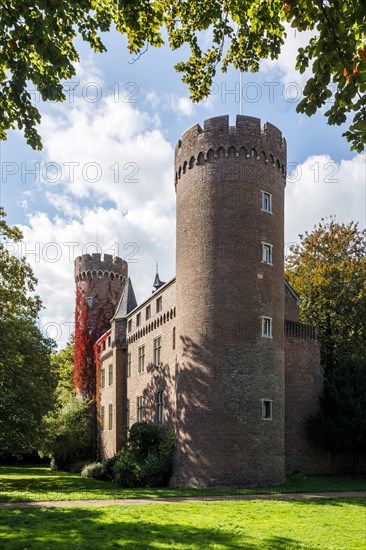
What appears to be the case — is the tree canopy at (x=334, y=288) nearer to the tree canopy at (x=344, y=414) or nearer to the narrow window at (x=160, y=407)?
the tree canopy at (x=344, y=414)

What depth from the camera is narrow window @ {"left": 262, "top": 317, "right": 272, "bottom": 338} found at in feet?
78.7

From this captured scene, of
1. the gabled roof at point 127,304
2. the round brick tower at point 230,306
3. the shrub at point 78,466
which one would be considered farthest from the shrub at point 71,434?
the round brick tower at point 230,306

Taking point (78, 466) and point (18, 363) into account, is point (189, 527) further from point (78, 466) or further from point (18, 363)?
point (78, 466)

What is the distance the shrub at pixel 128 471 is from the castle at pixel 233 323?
2138mm

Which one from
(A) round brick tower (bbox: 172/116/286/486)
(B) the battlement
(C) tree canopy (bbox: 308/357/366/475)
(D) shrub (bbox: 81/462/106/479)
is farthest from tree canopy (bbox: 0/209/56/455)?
(B) the battlement

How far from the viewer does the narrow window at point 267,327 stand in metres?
24.0

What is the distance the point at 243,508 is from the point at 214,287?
9812 mm

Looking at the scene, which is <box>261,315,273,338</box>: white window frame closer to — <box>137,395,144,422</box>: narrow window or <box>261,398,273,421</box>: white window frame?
<box>261,398,273,421</box>: white window frame

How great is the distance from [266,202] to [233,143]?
10.0 feet

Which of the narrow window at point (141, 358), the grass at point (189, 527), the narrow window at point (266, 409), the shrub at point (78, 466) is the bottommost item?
the shrub at point (78, 466)

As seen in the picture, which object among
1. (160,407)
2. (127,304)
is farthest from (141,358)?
(127,304)

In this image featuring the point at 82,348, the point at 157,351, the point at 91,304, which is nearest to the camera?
the point at 157,351

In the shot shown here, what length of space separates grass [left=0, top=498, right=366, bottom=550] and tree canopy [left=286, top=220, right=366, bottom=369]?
828 inches

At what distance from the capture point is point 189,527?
1336 cm
